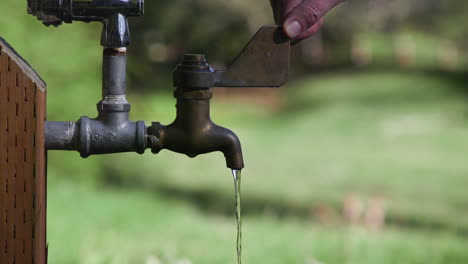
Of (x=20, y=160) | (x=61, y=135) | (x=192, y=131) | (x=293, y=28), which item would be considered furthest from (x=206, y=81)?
(x=20, y=160)

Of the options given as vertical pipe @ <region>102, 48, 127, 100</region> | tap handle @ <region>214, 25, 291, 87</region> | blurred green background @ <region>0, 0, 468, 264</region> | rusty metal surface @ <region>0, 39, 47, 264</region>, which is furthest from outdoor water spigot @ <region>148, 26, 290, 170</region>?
blurred green background @ <region>0, 0, 468, 264</region>

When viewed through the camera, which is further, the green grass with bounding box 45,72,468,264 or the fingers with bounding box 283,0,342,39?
the green grass with bounding box 45,72,468,264

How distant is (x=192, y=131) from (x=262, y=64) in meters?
0.24

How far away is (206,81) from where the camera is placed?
1.98 metres

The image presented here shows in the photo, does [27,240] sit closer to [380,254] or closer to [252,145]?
[380,254]

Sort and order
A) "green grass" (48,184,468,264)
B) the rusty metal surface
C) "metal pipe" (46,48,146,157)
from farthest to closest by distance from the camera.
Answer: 1. "green grass" (48,184,468,264)
2. "metal pipe" (46,48,146,157)
3. the rusty metal surface

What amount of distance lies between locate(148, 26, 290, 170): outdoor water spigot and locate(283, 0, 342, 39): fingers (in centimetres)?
3

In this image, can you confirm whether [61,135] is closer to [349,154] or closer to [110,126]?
[110,126]

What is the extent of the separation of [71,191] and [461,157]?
527cm

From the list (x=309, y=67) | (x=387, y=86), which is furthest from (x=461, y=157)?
(x=309, y=67)

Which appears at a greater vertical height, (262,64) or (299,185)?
(262,64)

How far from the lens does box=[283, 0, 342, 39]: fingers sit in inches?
78.2

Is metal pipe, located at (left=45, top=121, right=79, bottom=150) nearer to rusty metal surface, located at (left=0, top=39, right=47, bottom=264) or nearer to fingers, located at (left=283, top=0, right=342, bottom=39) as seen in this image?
rusty metal surface, located at (left=0, top=39, right=47, bottom=264)

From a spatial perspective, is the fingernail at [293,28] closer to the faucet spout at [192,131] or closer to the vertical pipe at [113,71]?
the faucet spout at [192,131]
